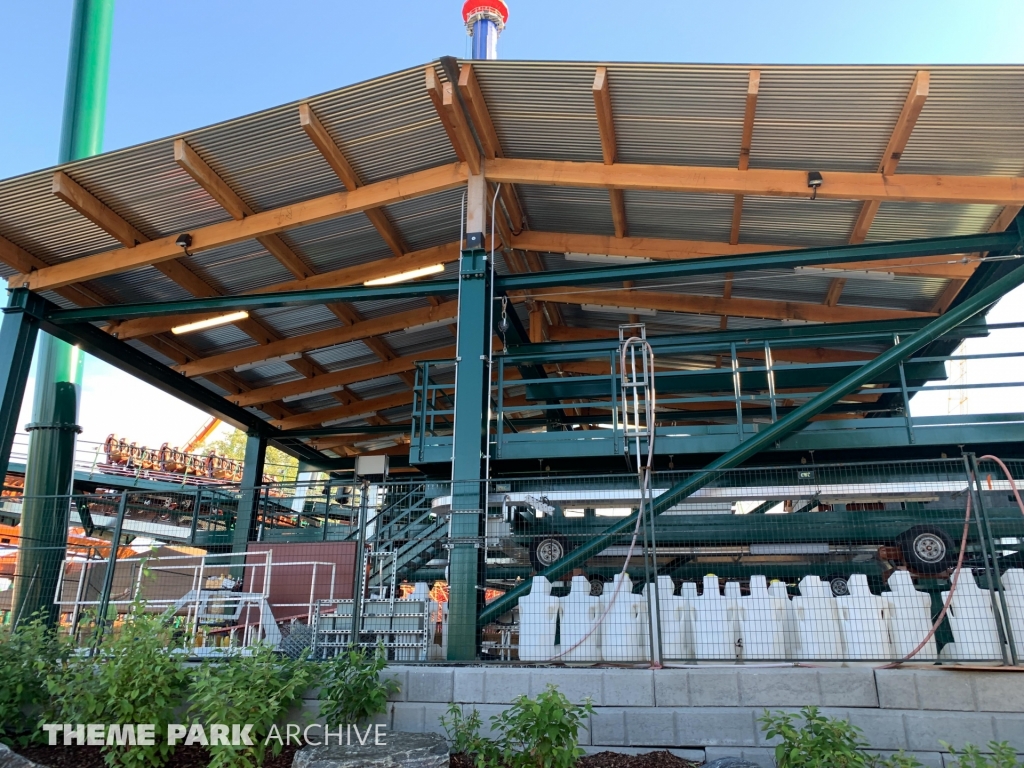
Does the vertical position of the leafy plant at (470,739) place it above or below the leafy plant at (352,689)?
below

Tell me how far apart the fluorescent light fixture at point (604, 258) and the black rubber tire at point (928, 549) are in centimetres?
604

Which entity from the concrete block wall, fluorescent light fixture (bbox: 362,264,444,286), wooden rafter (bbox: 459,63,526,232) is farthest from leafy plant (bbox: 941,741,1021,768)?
fluorescent light fixture (bbox: 362,264,444,286)

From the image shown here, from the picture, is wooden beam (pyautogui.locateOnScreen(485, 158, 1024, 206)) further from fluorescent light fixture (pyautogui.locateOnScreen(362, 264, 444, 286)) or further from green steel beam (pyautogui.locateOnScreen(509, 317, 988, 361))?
fluorescent light fixture (pyautogui.locateOnScreen(362, 264, 444, 286))

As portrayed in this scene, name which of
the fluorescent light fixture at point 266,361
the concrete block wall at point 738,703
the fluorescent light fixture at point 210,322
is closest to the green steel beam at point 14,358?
the fluorescent light fixture at point 210,322

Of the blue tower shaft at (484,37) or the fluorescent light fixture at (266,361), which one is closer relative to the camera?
the fluorescent light fixture at (266,361)

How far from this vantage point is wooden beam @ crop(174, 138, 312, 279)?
1073 cm

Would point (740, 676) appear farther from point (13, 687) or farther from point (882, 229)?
point (882, 229)

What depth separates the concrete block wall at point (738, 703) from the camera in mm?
6297

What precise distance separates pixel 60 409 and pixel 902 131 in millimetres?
15944

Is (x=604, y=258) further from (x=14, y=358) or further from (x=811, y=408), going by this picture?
(x=14, y=358)

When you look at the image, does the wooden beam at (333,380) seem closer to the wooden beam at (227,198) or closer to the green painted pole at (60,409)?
the green painted pole at (60,409)

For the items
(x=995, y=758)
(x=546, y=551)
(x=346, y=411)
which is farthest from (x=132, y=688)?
(x=346, y=411)

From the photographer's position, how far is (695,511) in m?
10.9

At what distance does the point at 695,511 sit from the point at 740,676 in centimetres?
431
